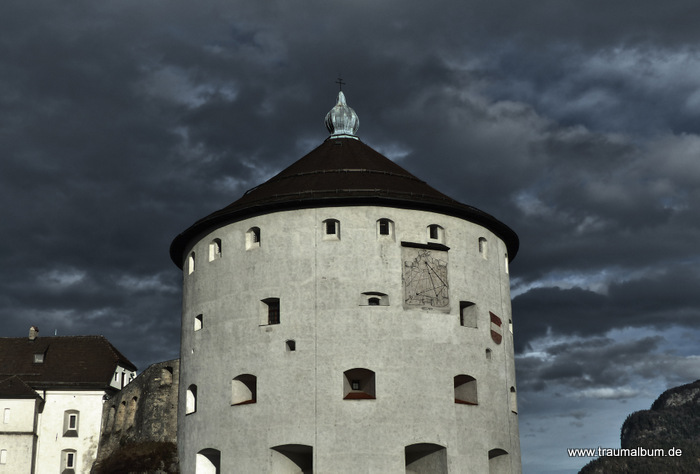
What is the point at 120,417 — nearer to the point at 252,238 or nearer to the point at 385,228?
the point at 252,238

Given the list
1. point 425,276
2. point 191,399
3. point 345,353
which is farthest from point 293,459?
point 425,276

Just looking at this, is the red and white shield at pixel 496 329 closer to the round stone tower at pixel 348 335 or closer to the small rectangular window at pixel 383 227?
the round stone tower at pixel 348 335

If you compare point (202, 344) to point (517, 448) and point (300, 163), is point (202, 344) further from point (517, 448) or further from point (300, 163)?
point (517, 448)

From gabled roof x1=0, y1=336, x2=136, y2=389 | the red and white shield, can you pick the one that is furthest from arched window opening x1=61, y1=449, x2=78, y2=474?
the red and white shield

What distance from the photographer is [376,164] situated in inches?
1217

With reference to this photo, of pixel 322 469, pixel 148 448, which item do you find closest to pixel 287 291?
pixel 322 469

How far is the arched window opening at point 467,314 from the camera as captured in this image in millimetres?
28266

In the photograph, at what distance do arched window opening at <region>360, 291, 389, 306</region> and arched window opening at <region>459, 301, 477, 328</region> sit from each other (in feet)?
8.83

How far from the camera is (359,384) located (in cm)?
2677

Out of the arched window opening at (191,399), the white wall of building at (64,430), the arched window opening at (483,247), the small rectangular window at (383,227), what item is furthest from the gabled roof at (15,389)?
the arched window opening at (483,247)

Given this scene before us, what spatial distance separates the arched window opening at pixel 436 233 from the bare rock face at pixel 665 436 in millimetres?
81453

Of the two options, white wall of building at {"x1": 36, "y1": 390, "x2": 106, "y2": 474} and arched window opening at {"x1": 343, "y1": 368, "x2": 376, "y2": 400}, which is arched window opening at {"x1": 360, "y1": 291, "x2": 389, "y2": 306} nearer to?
arched window opening at {"x1": 343, "y1": 368, "x2": 376, "y2": 400}

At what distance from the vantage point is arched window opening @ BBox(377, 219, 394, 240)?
27.9 m

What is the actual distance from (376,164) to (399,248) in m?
4.31
